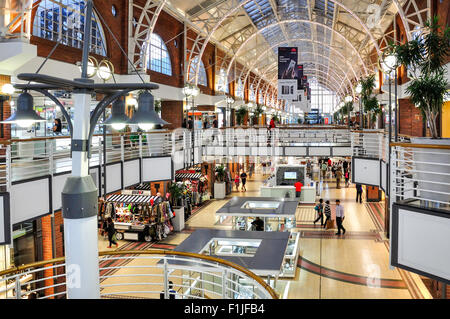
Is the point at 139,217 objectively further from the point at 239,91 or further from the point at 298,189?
the point at 239,91

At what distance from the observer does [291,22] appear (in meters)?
34.7

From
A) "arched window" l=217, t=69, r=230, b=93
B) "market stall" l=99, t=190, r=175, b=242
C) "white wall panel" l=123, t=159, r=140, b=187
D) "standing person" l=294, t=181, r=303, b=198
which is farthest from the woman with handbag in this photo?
"arched window" l=217, t=69, r=230, b=93

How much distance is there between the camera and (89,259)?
3418 mm

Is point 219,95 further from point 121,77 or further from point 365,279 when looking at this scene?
point 365,279

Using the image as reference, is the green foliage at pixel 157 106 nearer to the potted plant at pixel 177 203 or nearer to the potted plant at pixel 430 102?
the potted plant at pixel 177 203

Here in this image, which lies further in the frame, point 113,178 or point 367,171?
point 367,171

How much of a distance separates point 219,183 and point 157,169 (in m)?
13.6

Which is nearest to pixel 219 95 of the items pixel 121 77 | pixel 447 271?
pixel 121 77

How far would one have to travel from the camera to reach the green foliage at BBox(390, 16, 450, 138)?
7.06m

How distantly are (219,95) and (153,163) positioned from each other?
17050mm

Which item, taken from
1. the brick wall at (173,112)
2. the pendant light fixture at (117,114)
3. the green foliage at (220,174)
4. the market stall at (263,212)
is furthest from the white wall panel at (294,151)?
the pendant light fixture at (117,114)

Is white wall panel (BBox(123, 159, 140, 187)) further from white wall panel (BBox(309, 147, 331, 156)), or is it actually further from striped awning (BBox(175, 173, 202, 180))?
striped awning (BBox(175, 173, 202, 180))

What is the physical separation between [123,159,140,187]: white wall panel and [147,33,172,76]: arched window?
914cm

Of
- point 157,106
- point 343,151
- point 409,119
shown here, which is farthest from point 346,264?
point 157,106
